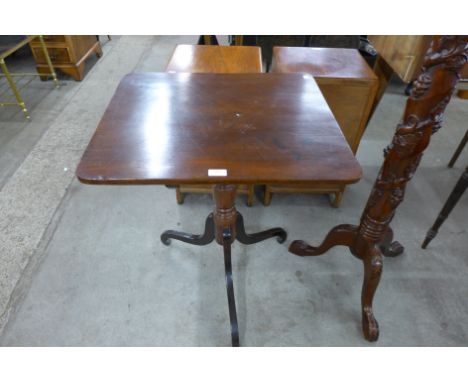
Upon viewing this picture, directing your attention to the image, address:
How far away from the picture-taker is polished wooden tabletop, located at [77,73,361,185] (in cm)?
79

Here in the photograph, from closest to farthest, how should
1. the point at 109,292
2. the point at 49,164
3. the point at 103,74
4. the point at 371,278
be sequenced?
the point at 371,278
the point at 109,292
the point at 49,164
the point at 103,74

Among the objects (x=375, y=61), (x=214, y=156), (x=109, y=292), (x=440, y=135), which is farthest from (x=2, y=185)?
(x=440, y=135)

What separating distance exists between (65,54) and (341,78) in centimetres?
277

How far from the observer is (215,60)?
169 cm

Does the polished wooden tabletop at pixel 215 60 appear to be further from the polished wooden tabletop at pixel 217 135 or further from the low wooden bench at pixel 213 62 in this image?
the polished wooden tabletop at pixel 217 135

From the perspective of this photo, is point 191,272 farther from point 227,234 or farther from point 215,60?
point 215,60

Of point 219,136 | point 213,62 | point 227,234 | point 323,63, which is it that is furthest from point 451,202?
point 213,62

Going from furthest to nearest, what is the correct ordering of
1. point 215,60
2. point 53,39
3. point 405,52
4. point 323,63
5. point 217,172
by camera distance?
point 53,39
point 405,52
point 215,60
point 323,63
point 217,172

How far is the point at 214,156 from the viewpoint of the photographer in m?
0.84

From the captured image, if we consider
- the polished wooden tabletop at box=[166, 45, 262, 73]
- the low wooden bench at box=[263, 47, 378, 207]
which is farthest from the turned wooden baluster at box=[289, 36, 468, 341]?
the polished wooden tabletop at box=[166, 45, 262, 73]

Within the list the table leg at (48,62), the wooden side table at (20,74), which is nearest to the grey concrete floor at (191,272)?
the wooden side table at (20,74)

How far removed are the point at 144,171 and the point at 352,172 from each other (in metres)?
0.52

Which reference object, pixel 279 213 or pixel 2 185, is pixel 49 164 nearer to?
pixel 2 185

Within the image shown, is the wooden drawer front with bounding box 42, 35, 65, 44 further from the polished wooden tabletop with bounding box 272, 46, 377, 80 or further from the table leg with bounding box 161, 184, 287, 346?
the table leg with bounding box 161, 184, 287, 346
